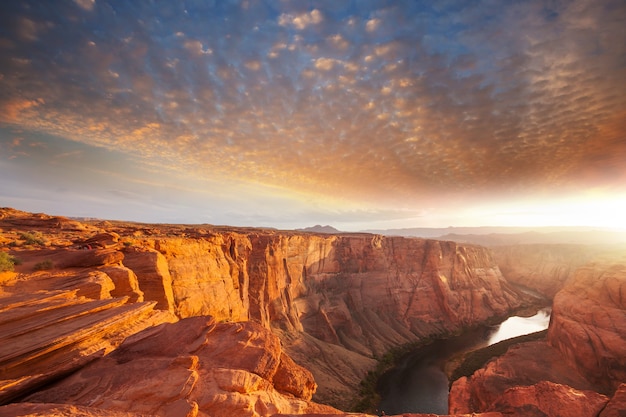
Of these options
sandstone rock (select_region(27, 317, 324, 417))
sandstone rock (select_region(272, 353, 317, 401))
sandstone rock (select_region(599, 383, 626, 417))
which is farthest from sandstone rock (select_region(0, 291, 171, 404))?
sandstone rock (select_region(599, 383, 626, 417))

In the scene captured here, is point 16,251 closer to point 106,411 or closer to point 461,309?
point 106,411

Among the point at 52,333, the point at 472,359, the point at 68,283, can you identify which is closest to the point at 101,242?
the point at 68,283

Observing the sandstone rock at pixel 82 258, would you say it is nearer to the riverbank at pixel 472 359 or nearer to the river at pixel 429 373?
the river at pixel 429 373

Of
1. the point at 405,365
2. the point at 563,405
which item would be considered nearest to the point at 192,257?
the point at 563,405

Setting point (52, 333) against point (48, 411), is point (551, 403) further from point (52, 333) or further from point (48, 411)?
point (52, 333)

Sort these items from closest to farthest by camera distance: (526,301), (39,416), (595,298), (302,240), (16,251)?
(39,416) < (16,251) < (595,298) < (302,240) < (526,301)

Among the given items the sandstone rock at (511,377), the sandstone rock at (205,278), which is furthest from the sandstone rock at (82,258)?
the sandstone rock at (511,377)
